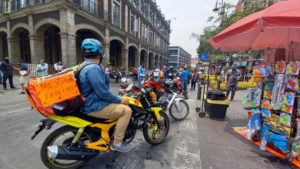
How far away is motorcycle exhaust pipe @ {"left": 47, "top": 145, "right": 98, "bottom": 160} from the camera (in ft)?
5.47

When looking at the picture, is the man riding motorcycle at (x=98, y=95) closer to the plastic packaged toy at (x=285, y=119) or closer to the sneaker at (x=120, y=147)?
the sneaker at (x=120, y=147)

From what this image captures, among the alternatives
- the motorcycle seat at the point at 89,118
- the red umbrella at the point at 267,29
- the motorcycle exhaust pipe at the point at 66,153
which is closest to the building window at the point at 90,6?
the red umbrella at the point at 267,29

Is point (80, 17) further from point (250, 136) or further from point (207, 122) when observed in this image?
point (250, 136)

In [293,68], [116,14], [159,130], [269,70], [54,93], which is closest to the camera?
[54,93]

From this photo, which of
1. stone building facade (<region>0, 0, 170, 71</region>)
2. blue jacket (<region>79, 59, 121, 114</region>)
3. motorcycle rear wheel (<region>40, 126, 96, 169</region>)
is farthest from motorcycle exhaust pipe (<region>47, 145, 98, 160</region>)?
stone building facade (<region>0, 0, 170, 71</region>)

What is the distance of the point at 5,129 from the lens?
3051mm

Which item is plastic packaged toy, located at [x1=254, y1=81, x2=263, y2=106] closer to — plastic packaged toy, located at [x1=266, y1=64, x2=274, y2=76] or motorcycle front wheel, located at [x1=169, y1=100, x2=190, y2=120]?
plastic packaged toy, located at [x1=266, y1=64, x2=274, y2=76]

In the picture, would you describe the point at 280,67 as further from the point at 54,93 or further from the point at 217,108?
the point at 54,93

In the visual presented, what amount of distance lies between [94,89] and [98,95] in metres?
0.10

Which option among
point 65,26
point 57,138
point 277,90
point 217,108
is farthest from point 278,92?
point 65,26

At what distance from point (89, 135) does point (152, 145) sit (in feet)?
4.27

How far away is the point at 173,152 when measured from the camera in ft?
8.14

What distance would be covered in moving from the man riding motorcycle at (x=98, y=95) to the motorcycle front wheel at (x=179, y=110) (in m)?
2.27

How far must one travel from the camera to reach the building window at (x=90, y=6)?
12.1 m
